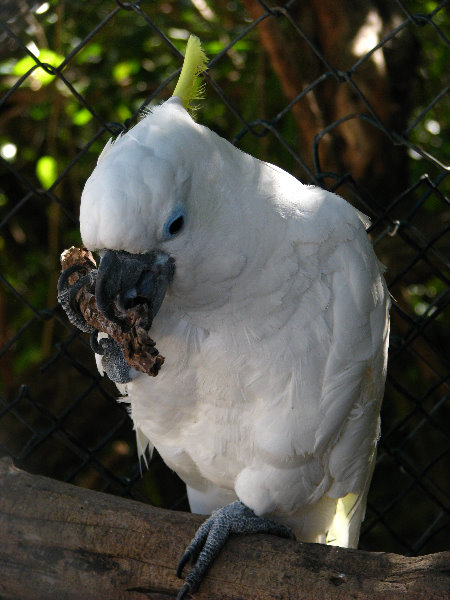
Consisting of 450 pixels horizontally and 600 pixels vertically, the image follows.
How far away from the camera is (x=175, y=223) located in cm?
100

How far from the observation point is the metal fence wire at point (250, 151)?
165 cm

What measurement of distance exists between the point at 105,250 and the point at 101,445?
811mm

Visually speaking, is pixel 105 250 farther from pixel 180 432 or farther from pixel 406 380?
pixel 406 380

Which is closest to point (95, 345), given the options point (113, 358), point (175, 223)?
point (113, 358)

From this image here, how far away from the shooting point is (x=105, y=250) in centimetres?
100

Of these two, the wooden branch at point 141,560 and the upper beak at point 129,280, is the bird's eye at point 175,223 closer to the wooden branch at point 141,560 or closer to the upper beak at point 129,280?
the upper beak at point 129,280

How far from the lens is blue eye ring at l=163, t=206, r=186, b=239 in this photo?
984 mm

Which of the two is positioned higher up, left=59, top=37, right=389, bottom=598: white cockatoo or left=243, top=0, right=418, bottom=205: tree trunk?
left=243, top=0, right=418, bottom=205: tree trunk

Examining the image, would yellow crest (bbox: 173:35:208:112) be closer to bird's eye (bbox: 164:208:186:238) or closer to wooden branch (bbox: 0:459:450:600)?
bird's eye (bbox: 164:208:186:238)

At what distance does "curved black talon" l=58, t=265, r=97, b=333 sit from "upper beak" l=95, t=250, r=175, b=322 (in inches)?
6.3

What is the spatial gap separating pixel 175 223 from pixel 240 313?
0.81 ft

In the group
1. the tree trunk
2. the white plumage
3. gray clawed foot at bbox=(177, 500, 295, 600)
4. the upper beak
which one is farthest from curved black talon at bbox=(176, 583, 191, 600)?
the tree trunk

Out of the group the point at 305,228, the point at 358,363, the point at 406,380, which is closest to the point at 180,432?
the point at 358,363

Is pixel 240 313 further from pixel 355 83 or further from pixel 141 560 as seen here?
pixel 355 83
